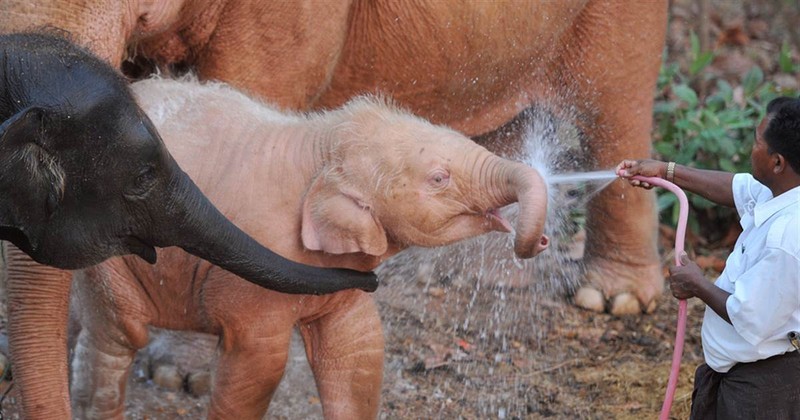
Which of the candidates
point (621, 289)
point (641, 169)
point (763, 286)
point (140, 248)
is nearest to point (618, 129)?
point (621, 289)

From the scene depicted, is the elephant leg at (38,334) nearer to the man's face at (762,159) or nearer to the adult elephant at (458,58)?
the adult elephant at (458,58)

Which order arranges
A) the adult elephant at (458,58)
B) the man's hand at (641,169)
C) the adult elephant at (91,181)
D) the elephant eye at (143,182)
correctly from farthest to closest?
the adult elephant at (458,58) < the man's hand at (641,169) < the elephant eye at (143,182) < the adult elephant at (91,181)

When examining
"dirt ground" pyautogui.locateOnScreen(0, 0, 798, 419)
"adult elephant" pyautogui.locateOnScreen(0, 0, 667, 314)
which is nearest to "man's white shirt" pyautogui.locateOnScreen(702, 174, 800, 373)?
"dirt ground" pyautogui.locateOnScreen(0, 0, 798, 419)

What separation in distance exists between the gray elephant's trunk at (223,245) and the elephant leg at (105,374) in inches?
32.0

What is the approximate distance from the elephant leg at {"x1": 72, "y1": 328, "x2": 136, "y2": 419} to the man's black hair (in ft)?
6.87

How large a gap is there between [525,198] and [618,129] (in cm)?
277

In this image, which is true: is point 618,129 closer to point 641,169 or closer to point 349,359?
point 641,169

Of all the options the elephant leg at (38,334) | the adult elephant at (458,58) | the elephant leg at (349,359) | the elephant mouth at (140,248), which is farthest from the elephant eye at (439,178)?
the elephant leg at (38,334)

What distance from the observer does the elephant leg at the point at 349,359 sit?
15.5 feet

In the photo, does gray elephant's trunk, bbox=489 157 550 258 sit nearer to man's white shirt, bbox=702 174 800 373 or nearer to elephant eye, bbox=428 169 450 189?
elephant eye, bbox=428 169 450 189

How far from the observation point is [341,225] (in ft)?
14.6

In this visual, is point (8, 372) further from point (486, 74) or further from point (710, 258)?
point (710, 258)

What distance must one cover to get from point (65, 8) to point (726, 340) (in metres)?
2.10

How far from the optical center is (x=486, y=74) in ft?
20.6
